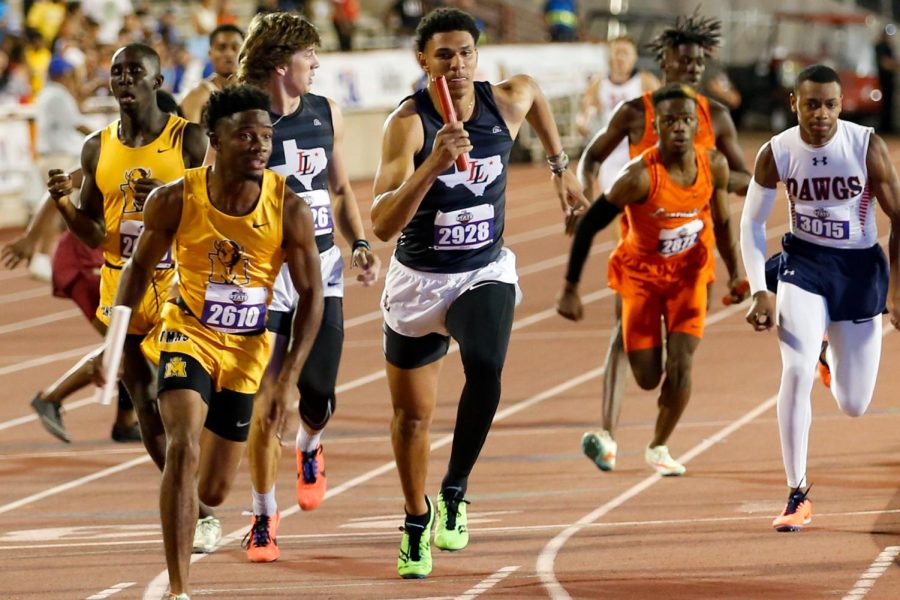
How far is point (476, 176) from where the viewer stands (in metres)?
7.19

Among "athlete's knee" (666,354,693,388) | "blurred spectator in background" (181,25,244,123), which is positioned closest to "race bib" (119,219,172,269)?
"blurred spectator in background" (181,25,244,123)

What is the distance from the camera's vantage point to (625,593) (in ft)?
21.6

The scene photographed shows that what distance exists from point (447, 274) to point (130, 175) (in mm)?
1653

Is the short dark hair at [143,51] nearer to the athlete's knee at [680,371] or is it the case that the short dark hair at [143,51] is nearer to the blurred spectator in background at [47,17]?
the athlete's knee at [680,371]

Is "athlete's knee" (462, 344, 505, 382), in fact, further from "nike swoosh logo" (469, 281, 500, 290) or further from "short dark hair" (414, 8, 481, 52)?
"short dark hair" (414, 8, 481, 52)

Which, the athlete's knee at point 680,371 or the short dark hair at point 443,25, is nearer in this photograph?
the short dark hair at point 443,25

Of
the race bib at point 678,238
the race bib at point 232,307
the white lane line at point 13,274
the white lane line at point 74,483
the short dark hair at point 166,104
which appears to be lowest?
the white lane line at point 13,274

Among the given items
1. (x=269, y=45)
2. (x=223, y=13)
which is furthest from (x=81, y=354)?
(x=223, y=13)

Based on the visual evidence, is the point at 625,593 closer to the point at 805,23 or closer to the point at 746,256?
the point at 746,256

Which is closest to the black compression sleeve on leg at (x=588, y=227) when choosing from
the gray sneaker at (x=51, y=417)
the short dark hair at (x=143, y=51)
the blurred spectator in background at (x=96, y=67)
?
the short dark hair at (x=143, y=51)

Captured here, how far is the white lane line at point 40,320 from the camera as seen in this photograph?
51.7 feet

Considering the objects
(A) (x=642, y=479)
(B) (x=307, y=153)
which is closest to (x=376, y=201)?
(B) (x=307, y=153)

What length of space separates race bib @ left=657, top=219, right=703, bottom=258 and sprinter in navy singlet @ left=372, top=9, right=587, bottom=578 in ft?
5.84

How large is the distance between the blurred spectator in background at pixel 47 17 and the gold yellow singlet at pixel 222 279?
64.0 ft
